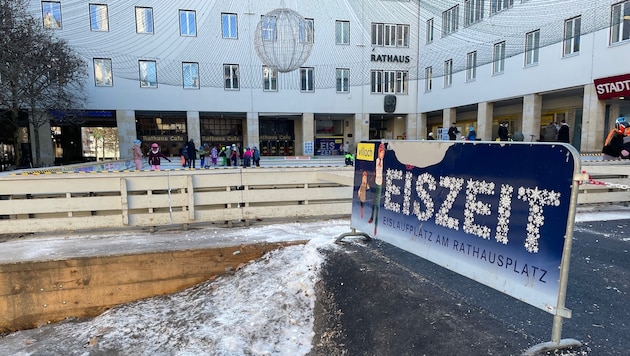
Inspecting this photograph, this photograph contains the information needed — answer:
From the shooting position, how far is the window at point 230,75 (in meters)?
28.7

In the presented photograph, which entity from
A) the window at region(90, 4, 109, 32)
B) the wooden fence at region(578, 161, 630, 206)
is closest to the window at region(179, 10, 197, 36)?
the window at region(90, 4, 109, 32)

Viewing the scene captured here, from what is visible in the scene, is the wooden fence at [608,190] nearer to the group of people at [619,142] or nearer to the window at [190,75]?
the group of people at [619,142]

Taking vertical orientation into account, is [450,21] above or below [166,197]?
above

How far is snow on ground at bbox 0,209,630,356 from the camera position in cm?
364

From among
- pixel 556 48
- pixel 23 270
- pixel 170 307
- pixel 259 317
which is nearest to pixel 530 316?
pixel 259 317

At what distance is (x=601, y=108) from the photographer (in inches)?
705

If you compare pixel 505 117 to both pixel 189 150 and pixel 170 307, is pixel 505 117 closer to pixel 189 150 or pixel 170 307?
pixel 189 150

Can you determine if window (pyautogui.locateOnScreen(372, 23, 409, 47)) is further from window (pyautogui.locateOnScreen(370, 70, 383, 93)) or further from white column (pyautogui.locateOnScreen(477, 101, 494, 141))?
white column (pyautogui.locateOnScreen(477, 101, 494, 141))

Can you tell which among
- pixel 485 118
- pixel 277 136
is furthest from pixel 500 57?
pixel 277 136

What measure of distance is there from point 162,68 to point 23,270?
26606 millimetres

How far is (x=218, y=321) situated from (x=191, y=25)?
28.8m

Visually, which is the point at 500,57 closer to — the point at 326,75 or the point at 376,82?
the point at 376,82

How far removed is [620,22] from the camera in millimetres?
15547

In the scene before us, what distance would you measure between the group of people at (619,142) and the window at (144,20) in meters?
28.9
